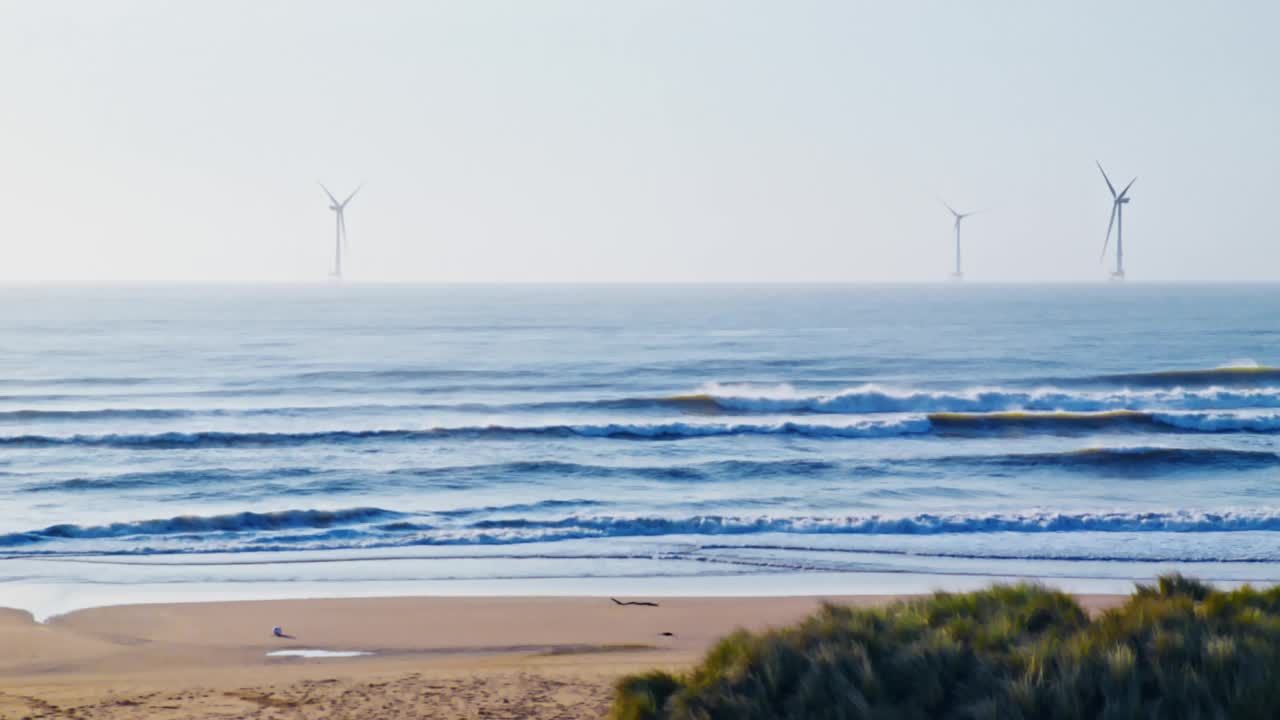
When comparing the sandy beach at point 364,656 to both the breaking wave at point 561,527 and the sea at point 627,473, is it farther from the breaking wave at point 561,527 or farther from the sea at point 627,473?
the breaking wave at point 561,527

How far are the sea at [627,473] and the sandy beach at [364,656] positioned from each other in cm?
123

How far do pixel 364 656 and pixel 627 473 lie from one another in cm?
1446

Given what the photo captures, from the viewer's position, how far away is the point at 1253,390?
41.2m

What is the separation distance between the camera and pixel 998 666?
6477mm

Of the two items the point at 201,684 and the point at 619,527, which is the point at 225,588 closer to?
the point at 201,684

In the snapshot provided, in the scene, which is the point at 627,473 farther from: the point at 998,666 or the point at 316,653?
the point at 998,666

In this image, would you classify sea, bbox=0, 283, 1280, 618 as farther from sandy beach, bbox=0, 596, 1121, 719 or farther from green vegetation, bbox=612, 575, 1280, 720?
green vegetation, bbox=612, 575, 1280, 720

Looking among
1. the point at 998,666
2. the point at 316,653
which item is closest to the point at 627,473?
the point at 316,653

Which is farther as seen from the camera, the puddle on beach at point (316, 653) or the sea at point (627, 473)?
the sea at point (627, 473)

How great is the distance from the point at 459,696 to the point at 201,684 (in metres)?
2.45

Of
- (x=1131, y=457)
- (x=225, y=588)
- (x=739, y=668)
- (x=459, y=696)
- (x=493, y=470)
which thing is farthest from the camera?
(x=1131, y=457)

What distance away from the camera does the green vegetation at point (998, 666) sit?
6.03 meters

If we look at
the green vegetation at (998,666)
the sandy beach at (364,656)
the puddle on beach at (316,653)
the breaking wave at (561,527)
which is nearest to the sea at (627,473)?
the breaking wave at (561,527)

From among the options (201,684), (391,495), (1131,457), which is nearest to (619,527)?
(391,495)
